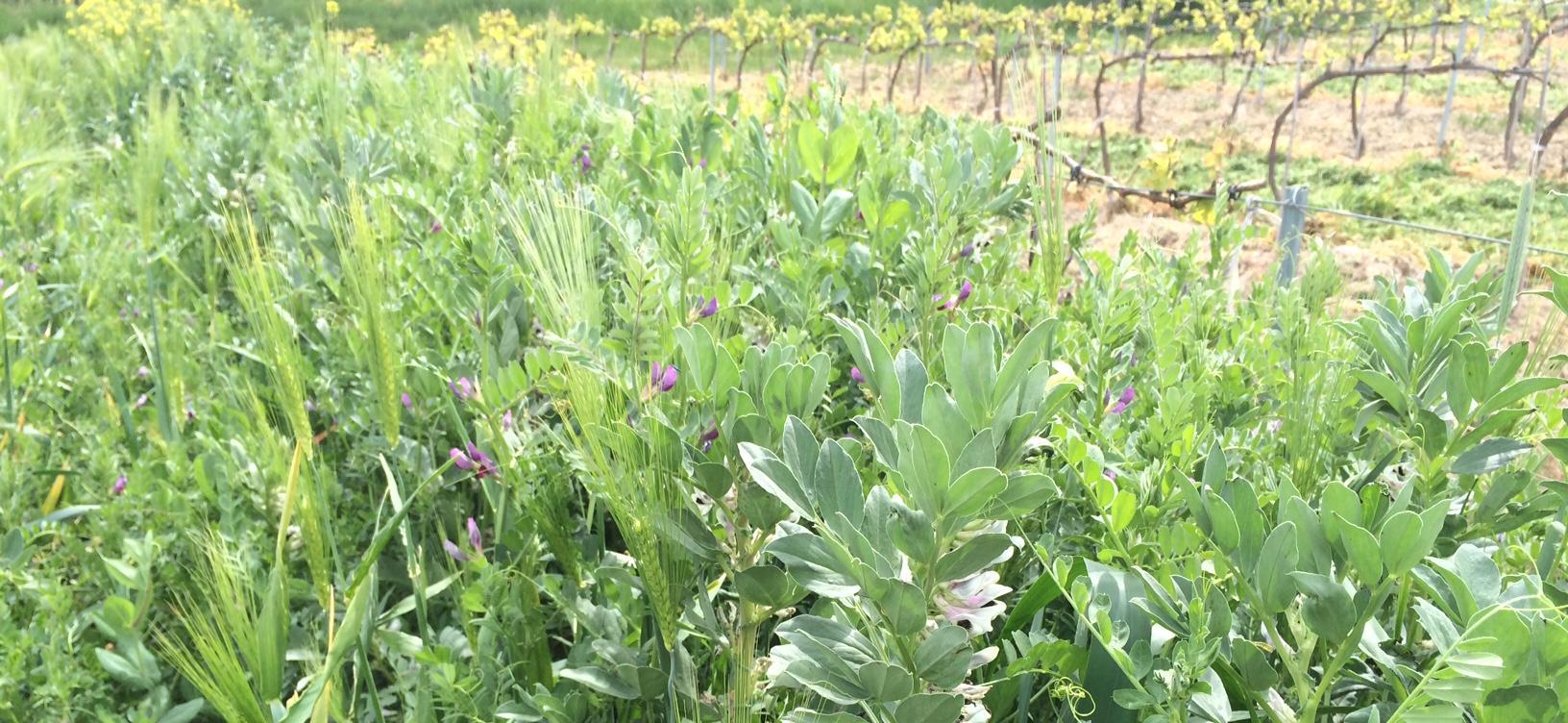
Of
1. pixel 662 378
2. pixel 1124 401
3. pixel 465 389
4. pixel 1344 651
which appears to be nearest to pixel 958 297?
pixel 1124 401

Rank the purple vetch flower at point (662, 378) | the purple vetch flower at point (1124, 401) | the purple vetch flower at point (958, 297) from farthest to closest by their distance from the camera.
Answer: the purple vetch flower at point (958, 297), the purple vetch flower at point (1124, 401), the purple vetch flower at point (662, 378)

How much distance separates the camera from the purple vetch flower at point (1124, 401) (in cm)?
111

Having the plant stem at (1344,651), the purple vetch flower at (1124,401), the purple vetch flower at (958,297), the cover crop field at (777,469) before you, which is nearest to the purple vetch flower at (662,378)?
the cover crop field at (777,469)

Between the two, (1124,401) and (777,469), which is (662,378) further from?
(1124,401)

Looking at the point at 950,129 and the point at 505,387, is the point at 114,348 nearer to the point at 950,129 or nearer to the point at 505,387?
the point at 505,387

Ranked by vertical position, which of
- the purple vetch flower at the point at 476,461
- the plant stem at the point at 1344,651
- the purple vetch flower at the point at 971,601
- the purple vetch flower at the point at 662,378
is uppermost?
the purple vetch flower at the point at 662,378

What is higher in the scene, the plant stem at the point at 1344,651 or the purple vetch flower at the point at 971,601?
the plant stem at the point at 1344,651

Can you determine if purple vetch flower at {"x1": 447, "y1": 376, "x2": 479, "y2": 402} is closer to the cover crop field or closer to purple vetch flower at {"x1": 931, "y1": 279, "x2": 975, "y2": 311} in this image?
the cover crop field

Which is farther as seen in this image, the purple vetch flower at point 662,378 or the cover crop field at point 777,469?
the purple vetch flower at point 662,378

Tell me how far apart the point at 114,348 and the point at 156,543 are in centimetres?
82

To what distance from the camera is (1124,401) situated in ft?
3.76

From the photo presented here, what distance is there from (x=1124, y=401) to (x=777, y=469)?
1.97 feet

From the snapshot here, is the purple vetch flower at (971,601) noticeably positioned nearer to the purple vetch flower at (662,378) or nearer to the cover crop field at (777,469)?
the cover crop field at (777,469)

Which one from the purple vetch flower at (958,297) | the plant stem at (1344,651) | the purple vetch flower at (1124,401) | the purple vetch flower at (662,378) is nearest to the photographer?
the plant stem at (1344,651)
